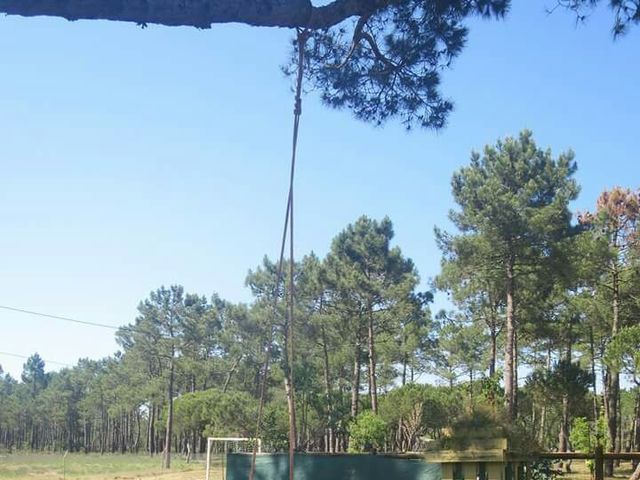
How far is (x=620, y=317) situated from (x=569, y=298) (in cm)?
205

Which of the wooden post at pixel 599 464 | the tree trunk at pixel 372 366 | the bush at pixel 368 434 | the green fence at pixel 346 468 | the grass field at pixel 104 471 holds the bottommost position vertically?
the grass field at pixel 104 471

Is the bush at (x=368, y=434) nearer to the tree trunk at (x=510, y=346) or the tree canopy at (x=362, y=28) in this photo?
the tree trunk at (x=510, y=346)

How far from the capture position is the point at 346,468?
11133 mm

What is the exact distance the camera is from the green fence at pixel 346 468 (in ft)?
34.7

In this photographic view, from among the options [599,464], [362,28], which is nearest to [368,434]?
[599,464]

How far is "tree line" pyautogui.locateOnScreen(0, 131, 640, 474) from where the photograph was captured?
22.7 m

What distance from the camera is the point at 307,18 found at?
4.60 metres

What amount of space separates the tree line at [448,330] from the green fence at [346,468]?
2.87ft

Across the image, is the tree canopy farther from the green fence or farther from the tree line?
the green fence

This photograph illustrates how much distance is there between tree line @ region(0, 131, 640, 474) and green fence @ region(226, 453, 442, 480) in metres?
0.87

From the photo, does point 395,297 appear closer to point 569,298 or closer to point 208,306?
point 569,298

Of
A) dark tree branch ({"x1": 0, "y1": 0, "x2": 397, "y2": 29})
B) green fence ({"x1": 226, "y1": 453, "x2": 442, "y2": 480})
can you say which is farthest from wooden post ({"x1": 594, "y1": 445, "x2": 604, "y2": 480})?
dark tree branch ({"x1": 0, "y1": 0, "x2": 397, "y2": 29})

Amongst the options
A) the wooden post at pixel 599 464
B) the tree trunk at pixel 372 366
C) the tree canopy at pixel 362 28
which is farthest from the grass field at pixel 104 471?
the tree canopy at pixel 362 28

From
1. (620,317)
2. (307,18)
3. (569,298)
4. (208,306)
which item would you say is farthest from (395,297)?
(307,18)
